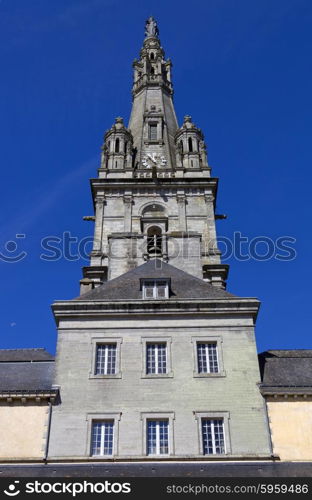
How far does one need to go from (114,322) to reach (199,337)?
335 centimetres

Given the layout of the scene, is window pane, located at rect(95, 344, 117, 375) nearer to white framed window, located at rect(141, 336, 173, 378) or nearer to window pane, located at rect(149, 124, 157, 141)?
white framed window, located at rect(141, 336, 173, 378)

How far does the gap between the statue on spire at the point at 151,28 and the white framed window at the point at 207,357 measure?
52.8 meters

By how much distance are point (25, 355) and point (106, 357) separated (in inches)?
161

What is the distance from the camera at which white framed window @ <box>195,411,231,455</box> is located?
20578 millimetres

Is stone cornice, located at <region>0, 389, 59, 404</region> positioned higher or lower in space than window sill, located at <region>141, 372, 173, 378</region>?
lower

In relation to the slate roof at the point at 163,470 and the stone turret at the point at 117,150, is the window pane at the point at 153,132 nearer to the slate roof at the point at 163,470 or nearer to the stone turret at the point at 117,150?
the stone turret at the point at 117,150

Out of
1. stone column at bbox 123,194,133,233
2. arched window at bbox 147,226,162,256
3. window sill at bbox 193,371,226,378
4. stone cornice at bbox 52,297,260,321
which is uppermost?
stone column at bbox 123,194,133,233

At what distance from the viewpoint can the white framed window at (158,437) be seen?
20641 mm

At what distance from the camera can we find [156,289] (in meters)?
25.2

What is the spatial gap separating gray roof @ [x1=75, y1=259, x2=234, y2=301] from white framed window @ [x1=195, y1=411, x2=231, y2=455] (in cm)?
513

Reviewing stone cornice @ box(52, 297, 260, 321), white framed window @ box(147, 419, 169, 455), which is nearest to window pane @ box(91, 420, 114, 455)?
white framed window @ box(147, 419, 169, 455)

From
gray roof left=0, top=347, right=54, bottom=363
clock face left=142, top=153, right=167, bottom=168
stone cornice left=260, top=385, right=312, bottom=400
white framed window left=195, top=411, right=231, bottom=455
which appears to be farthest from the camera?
clock face left=142, top=153, right=167, bottom=168

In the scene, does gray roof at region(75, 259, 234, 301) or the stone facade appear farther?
gray roof at region(75, 259, 234, 301)

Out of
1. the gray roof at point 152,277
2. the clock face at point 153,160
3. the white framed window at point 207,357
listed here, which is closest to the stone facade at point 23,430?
the gray roof at point 152,277
